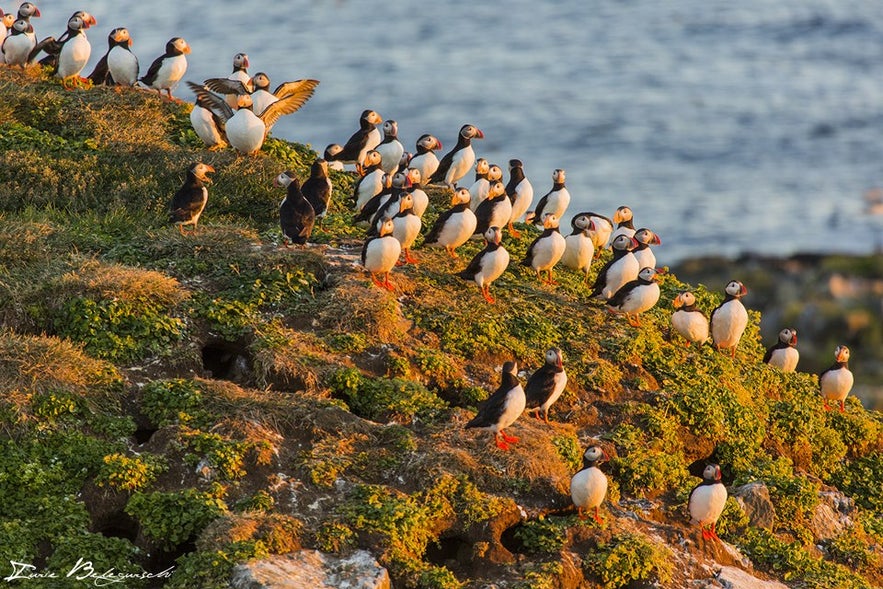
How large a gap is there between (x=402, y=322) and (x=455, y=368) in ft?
2.37

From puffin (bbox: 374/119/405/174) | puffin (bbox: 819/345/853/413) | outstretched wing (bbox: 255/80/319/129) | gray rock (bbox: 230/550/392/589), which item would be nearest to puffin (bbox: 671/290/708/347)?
puffin (bbox: 819/345/853/413)

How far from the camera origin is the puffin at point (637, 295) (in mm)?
13766

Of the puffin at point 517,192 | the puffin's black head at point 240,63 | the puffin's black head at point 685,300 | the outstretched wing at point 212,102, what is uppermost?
the puffin's black head at point 240,63

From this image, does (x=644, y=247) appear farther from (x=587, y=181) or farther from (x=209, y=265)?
(x=587, y=181)

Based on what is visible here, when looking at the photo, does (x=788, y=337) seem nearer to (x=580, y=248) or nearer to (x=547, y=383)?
(x=580, y=248)

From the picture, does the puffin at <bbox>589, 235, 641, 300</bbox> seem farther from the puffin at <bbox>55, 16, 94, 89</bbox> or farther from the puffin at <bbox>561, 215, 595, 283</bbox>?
the puffin at <bbox>55, 16, 94, 89</bbox>

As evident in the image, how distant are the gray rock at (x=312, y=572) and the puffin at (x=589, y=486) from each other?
1.78 metres

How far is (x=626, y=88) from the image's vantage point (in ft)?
150

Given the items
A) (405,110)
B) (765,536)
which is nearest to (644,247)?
(765,536)

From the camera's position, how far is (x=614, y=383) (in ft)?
42.0

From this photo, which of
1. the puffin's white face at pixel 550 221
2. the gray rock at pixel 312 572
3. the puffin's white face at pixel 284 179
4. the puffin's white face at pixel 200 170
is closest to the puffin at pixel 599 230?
the puffin's white face at pixel 550 221

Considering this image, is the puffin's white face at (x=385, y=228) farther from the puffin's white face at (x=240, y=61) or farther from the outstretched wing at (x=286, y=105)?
the puffin's white face at (x=240, y=61)

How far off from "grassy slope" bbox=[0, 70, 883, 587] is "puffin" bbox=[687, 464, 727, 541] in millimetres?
177

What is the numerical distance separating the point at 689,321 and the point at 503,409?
3.72 m
